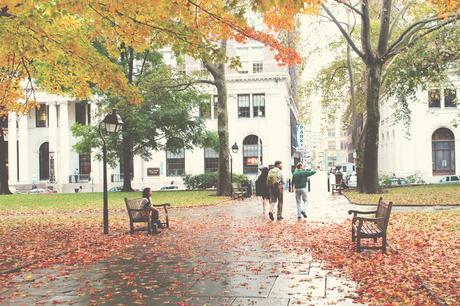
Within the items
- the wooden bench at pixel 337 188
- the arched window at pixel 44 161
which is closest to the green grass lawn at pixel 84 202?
the wooden bench at pixel 337 188

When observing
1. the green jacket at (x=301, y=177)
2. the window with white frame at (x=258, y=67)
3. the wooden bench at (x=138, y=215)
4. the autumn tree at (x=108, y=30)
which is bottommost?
the wooden bench at (x=138, y=215)

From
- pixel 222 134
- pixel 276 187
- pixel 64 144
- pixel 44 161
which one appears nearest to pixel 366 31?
pixel 222 134

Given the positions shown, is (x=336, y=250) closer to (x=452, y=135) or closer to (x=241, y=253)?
(x=241, y=253)

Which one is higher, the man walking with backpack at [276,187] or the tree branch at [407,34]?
the tree branch at [407,34]

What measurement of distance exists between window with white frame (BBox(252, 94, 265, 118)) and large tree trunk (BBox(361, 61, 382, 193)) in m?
31.0

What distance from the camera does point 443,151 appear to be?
A: 2044 inches

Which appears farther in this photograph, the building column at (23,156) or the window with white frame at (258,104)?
the building column at (23,156)

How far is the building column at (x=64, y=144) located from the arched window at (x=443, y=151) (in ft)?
140

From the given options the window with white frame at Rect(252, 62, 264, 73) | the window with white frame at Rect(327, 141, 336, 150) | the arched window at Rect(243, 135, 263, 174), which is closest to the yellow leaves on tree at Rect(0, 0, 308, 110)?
the arched window at Rect(243, 135, 263, 174)

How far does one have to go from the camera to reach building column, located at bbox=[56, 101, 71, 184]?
63.5m

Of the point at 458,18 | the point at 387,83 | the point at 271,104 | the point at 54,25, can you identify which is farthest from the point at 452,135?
the point at 54,25

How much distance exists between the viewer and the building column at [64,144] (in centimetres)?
6350

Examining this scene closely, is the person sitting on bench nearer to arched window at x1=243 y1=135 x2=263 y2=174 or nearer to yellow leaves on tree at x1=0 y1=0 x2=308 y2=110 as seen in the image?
yellow leaves on tree at x1=0 y1=0 x2=308 y2=110

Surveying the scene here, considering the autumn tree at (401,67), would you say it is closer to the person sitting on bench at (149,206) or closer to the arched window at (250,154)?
the person sitting on bench at (149,206)
